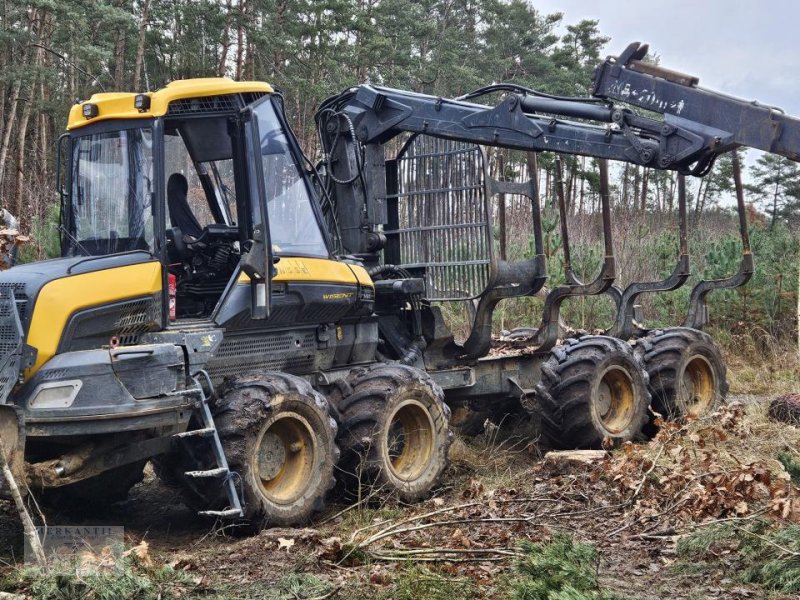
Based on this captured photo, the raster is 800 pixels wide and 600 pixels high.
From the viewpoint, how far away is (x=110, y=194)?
6.89 meters

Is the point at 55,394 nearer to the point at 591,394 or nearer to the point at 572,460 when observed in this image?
the point at 572,460

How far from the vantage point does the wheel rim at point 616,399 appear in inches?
379

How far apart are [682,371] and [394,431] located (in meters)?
3.80

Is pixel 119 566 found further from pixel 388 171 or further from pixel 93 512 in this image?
pixel 388 171

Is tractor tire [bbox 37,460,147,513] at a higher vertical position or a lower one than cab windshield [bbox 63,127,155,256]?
lower

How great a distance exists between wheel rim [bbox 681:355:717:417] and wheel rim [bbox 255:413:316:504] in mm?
5155

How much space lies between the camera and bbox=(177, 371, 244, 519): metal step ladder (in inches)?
241

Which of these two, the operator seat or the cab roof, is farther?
the operator seat

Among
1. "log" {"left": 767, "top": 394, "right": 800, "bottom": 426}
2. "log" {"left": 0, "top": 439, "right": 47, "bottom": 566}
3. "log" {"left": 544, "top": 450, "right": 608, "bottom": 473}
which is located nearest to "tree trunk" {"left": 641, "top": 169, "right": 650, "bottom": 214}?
"log" {"left": 767, "top": 394, "right": 800, "bottom": 426}

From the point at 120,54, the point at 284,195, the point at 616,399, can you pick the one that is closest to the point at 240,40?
the point at 120,54

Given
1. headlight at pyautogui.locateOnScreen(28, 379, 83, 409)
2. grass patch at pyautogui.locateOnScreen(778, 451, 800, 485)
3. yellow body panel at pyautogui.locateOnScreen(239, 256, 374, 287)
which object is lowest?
grass patch at pyautogui.locateOnScreen(778, 451, 800, 485)

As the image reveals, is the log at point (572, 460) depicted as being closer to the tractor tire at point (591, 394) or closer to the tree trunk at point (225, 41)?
the tractor tire at point (591, 394)

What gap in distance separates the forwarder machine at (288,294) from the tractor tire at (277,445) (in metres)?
0.02

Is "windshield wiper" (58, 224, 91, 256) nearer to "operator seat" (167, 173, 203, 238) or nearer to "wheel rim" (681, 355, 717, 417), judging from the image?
"operator seat" (167, 173, 203, 238)
